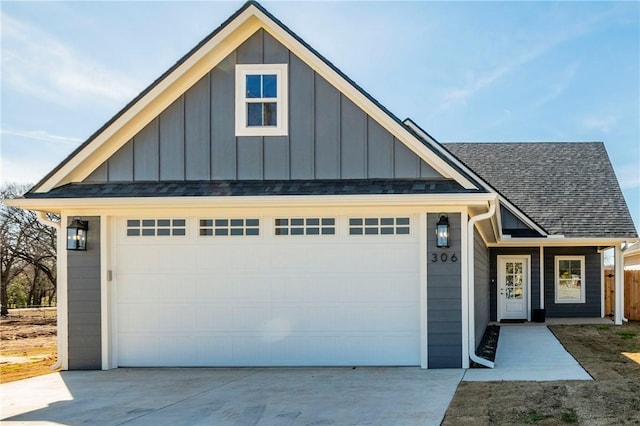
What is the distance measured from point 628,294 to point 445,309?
473 inches

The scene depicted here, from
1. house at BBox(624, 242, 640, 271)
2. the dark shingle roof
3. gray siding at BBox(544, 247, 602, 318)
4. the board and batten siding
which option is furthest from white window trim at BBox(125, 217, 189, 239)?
house at BBox(624, 242, 640, 271)

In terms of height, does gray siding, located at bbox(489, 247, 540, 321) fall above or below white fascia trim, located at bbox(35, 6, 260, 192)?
below

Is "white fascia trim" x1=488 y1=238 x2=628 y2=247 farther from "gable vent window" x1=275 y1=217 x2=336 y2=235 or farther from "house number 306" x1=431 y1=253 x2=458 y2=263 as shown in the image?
"gable vent window" x1=275 y1=217 x2=336 y2=235

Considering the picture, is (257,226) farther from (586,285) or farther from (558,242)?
(586,285)

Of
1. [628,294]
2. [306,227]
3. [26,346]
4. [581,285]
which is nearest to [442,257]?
[306,227]

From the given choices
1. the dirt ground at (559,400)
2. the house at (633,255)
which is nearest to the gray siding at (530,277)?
the house at (633,255)

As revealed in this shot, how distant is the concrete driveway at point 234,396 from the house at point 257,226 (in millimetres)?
466

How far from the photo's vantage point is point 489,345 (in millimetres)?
11141

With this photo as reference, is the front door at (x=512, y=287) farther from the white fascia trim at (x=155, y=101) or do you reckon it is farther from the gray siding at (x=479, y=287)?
the white fascia trim at (x=155, y=101)

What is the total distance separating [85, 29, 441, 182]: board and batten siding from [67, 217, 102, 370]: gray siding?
133 centimetres

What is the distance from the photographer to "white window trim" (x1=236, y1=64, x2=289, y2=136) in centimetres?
910

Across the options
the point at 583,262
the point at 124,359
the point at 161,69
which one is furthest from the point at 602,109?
the point at 124,359

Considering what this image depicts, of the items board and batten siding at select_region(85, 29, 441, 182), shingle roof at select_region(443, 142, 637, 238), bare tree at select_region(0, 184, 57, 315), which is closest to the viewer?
board and batten siding at select_region(85, 29, 441, 182)

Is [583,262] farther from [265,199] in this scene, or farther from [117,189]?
[117,189]
